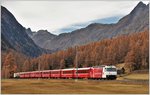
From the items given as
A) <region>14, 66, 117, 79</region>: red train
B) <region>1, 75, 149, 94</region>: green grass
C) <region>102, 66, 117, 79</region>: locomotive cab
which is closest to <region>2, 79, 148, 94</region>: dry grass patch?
<region>1, 75, 149, 94</region>: green grass

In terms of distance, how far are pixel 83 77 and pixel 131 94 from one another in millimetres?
54041

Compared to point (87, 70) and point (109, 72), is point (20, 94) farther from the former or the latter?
point (87, 70)

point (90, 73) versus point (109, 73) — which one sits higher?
point (90, 73)

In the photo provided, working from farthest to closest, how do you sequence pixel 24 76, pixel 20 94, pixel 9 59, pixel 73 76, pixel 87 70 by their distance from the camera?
pixel 9 59
pixel 24 76
pixel 73 76
pixel 87 70
pixel 20 94

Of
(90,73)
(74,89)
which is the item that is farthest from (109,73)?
(74,89)

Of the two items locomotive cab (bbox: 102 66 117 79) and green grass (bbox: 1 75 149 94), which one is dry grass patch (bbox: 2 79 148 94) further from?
locomotive cab (bbox: 102 66 117 79)

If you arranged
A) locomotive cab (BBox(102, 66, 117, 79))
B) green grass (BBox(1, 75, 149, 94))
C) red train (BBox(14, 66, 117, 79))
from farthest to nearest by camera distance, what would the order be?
1. red train (BBox(14, 66, 117, 79))
2. locomotive cab (BBox(102, 66, 117, 79))
3. green grass (BBox(1, 75, 149, 94))

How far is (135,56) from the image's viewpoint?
606 feet

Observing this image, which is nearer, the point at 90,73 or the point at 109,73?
the point at 109,73

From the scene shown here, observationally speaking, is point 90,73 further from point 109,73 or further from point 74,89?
point 74,89

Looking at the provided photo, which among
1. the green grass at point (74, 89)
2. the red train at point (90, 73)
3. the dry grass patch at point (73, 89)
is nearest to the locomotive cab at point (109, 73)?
the red train at point (90, 73)

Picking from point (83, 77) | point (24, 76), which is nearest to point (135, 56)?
point (24, 76)

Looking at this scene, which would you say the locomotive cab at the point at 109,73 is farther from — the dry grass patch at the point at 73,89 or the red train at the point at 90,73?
the dry grass patch at the point at 73,89

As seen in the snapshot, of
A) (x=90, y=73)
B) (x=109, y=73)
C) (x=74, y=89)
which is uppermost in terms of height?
(x=90, y=73)
